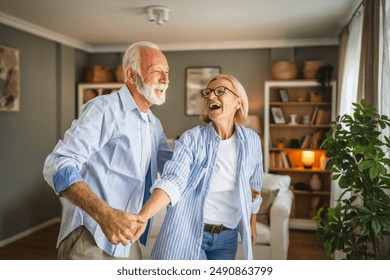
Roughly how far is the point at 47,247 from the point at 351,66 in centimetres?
319

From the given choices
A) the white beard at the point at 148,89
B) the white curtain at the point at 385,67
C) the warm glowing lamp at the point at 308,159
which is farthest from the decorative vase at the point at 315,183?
the white beard at the point at 148,89

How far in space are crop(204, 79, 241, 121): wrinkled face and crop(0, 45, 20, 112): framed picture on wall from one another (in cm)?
277

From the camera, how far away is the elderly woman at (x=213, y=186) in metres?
1.38

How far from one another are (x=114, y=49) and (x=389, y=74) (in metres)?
3.33

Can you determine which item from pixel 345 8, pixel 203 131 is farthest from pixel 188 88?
pixel 203 131

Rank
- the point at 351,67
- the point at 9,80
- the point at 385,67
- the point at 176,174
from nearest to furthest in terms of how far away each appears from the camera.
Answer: the point at 176,174 < the point at 385,67 < the point at 351,67 < the point at 9,80

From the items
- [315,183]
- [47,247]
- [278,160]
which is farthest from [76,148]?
[315,183]

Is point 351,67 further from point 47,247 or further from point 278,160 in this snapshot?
point 47,247

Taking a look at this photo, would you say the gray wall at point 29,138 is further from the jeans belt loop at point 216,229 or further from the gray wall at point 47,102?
the jeans belt loop at point 216,229

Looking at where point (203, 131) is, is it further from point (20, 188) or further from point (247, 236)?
point (20, 188)

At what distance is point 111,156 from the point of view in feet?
4.40

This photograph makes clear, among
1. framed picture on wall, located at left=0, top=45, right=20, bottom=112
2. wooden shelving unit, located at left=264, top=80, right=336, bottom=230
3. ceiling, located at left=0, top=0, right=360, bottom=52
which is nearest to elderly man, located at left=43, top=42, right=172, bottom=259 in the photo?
ceiling, located at left=0, top=0, right=360, bottom=52

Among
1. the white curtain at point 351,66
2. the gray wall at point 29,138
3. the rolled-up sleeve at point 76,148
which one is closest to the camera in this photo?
the rolled-up sleeve at point 76,148

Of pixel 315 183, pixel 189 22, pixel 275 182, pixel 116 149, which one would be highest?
pixel 189 22
